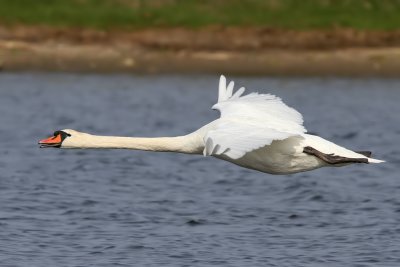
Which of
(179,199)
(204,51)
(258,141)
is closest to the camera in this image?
(258,141)

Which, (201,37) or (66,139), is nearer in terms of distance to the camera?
(66,139)

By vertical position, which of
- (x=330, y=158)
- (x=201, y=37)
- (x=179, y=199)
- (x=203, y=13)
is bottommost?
(x=179, y=199)

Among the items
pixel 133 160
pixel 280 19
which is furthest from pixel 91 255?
pixel 280 19

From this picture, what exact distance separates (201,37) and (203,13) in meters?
1.30

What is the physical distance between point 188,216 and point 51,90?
1392cm

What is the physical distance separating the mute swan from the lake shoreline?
17707 millimetres

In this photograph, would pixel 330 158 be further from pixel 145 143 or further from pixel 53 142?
pixel 53 142

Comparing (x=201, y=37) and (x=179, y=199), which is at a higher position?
(x=201, y=37)

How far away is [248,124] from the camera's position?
371 inches

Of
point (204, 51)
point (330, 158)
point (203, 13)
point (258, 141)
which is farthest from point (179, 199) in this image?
point (203, 13)

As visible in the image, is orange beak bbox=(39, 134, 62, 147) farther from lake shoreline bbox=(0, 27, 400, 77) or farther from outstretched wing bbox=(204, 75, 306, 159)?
lake shoreline bbox=(0, 27, 400, 77)

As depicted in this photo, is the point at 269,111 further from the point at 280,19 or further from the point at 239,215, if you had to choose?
the point at 280,19

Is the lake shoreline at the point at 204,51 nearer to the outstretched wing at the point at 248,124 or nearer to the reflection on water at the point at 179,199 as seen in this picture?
the reflection on water at the point at 179,199

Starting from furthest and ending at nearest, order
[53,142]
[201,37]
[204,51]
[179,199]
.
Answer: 1. [201,37]
2. [204,51]
3. [179,199]
4. [53,142]
